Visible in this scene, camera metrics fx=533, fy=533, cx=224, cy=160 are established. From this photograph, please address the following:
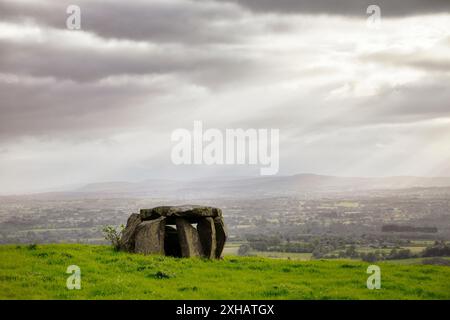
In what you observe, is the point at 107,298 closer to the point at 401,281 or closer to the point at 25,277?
the point at 25,277

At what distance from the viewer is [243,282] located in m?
29.5

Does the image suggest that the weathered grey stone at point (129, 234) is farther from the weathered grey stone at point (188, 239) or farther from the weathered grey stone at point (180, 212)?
the weathered grey stone at point (188, 239)

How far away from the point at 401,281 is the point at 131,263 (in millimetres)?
16319

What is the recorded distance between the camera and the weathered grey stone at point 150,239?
123 ft

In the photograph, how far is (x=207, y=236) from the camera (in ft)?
126

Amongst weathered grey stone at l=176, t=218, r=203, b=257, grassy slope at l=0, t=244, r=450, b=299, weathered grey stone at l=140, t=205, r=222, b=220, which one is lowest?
grassy slope at l=0, t=244, r=450, b=299

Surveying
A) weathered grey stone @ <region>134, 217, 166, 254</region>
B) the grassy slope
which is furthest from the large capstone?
the grassy slope

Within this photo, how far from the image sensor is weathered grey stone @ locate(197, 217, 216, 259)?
38250mm

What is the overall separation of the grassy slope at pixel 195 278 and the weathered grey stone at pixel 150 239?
1350 mm

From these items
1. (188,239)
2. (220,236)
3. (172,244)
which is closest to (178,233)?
(188,239)

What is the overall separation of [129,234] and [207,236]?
5.72 m

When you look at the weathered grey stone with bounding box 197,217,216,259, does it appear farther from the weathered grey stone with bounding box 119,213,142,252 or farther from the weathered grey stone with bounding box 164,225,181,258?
the weathered grey stone with bounding box 119,213,142,252
